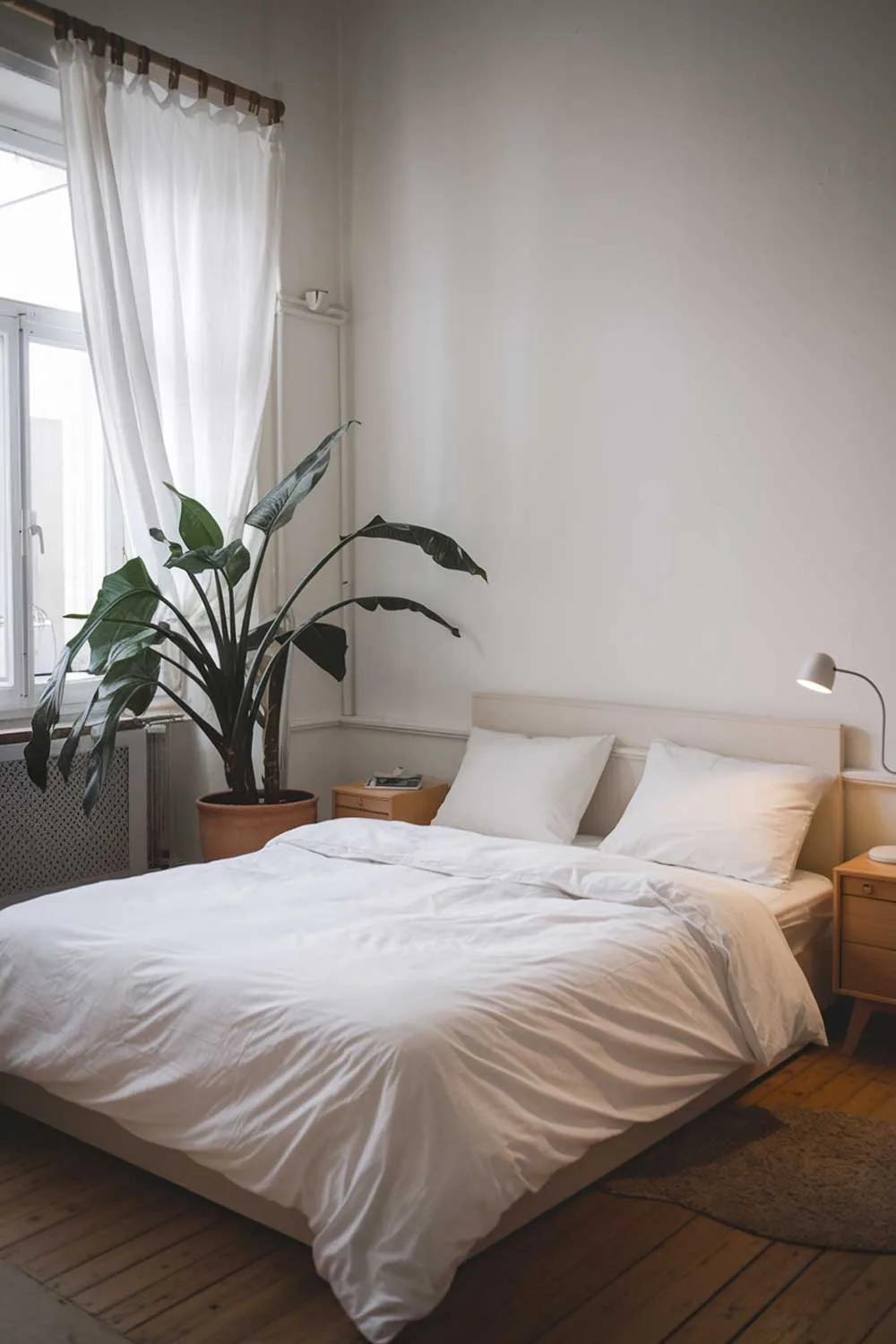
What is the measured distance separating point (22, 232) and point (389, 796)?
2391 millimetres

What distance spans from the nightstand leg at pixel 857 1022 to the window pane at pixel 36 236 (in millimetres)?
3510

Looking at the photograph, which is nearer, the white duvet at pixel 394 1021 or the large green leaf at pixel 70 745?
the white duvet at pixel 394 1021

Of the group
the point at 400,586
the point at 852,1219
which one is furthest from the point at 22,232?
the point at 852,1219

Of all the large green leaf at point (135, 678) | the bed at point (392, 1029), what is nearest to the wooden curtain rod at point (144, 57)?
the large green leaf at point (135, 678)

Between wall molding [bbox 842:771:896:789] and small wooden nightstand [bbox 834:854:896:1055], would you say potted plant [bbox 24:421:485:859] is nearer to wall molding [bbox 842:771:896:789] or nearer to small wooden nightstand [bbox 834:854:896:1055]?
wall molding [bbox 842:771:896:789]

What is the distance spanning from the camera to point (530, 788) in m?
4.18

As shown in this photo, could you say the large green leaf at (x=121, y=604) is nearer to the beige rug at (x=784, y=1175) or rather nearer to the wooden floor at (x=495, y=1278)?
the wooden floor at (x=495, y=1278)

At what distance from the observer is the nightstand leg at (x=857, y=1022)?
11.2 ft

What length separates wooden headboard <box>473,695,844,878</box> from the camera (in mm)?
3777

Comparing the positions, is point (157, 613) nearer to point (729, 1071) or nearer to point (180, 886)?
point (180, 886)

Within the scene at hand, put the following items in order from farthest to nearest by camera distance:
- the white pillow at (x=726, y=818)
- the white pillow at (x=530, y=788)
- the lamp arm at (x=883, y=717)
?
1. the white pillow at (x=530, y=788)
2. the lamp arm at (x=883, y=717)
3. the white pillow at (x=726, y=818)

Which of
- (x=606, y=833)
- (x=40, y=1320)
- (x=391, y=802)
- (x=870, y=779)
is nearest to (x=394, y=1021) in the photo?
(x=40, y=1320)

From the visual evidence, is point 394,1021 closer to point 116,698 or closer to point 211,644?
point 116,698

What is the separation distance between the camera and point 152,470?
4.34m
